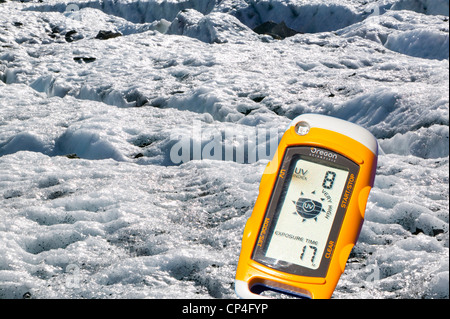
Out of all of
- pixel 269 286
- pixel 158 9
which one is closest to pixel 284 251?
pixel 269 286

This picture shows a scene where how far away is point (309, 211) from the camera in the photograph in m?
2.99

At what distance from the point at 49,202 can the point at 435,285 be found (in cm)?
296

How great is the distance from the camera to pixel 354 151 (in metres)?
3.05

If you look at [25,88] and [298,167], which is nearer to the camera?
[298,167]

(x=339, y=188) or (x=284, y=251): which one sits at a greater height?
(x=339, y=188)

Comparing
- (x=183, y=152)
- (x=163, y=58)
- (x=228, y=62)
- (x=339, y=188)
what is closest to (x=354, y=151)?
(x=339, y=188)

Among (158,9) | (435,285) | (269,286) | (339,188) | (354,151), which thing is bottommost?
(158,9)

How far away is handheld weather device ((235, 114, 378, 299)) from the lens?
2.85 metres

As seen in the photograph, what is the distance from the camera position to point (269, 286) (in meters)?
2.87

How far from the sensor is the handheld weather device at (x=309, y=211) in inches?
112
